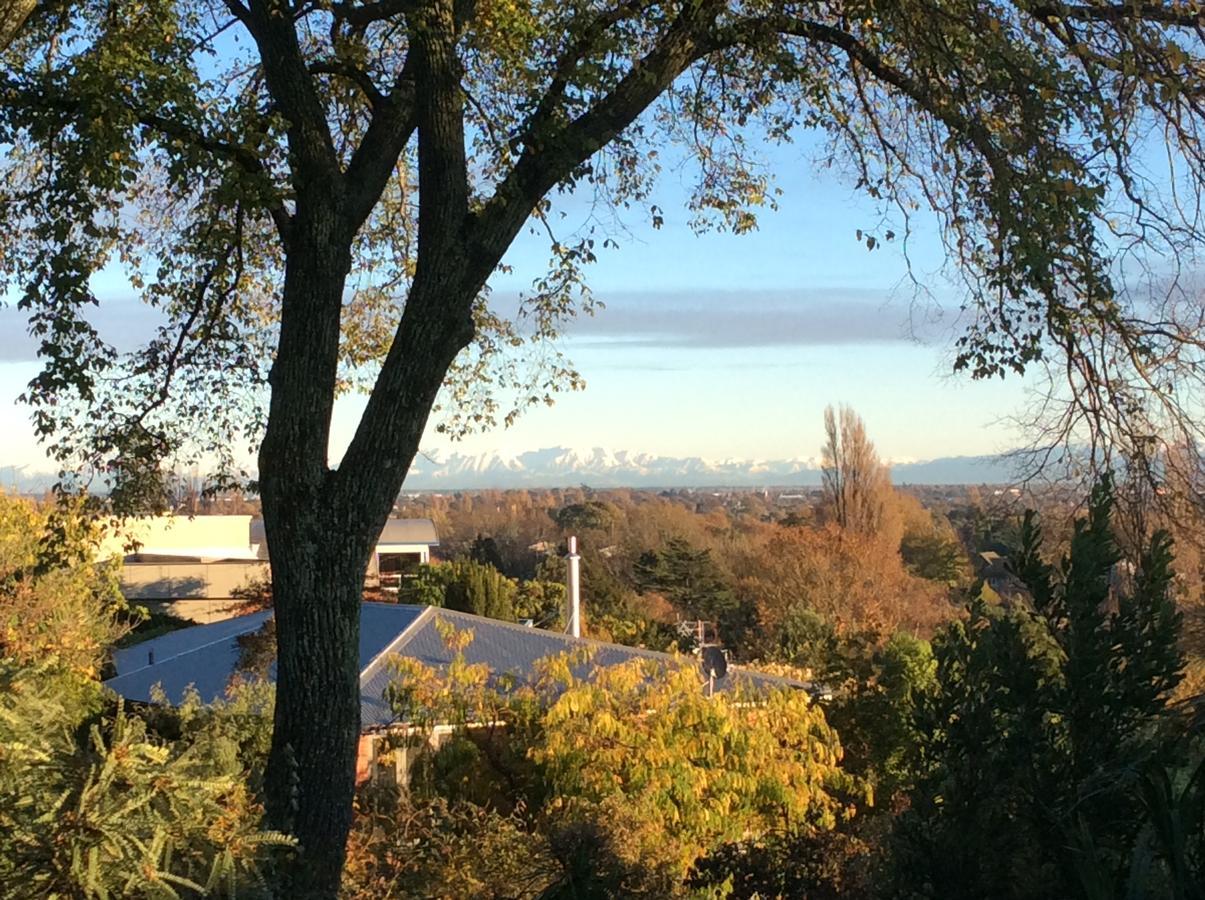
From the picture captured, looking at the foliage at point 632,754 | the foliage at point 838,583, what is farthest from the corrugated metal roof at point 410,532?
the foliage at point 632,754

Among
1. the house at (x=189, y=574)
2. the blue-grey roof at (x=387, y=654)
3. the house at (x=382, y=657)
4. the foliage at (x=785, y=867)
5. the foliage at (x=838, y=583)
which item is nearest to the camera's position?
the foliage at (x=785, y=867)

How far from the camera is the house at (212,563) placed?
28047 millimetres

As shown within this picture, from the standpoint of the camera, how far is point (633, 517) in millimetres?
60562

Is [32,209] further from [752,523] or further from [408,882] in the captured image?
[752,523]

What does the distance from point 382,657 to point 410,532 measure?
2782 centimetres

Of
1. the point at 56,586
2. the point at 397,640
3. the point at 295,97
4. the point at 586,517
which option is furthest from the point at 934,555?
the point at 295,97

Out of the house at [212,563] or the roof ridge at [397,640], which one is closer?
the roof ridge at [397,640]

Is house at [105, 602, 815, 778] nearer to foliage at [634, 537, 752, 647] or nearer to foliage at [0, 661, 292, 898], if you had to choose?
foliage at [0, 661, 292, 898]

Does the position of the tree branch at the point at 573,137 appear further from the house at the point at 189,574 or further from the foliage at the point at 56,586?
the house at the point at 189,574

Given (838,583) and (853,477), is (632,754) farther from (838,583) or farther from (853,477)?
(853,477)

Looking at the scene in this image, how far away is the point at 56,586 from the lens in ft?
37.6

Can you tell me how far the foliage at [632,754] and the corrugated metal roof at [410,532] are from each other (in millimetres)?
28447

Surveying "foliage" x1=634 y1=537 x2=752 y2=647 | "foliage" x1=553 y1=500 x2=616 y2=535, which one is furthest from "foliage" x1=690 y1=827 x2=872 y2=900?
"foliage" x1=553 y1=500 x2=616 y2=535

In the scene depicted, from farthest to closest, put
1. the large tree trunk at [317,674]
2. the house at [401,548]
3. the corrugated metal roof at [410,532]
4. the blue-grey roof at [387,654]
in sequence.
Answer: the corrugated metal roof at [410,532], the house at [401,548], the blue-grey roof at [387,654], the large tree trunk at [317,674]
